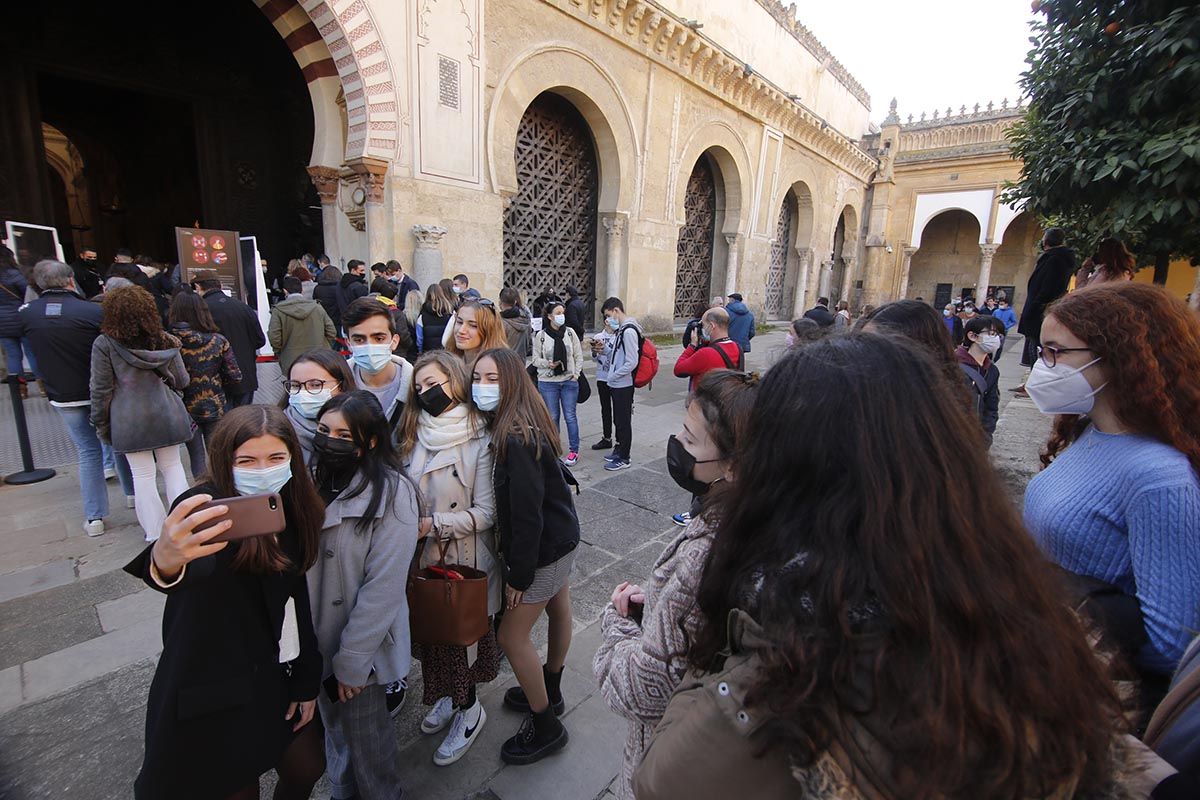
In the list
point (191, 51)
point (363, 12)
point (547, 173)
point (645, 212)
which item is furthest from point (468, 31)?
point (191, 51)

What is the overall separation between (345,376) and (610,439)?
155 inches

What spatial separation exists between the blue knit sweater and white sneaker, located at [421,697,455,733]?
2.19 meters

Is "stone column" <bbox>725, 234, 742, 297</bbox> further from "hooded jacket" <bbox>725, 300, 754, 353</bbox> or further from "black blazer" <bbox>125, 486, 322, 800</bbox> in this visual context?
"black blazer" <bbox>125, 486, 322, 800</bbox>

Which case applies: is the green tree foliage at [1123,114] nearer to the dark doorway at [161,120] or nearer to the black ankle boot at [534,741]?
the black ankle boot at [534,741]

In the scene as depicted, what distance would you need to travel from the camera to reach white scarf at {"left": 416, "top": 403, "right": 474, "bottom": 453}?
2.10 meters

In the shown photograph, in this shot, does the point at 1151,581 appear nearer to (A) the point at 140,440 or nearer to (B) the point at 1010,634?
(B) the point at 1010,634

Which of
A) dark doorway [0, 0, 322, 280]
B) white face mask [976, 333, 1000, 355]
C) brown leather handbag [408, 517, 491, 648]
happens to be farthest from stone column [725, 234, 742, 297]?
brown leather handbag [408, 517, 491, 648]

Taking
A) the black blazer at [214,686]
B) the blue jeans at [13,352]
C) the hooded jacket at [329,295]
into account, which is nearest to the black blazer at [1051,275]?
the black blazer at [214,686]

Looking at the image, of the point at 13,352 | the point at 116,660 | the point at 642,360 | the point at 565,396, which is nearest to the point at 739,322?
the point at 642,360

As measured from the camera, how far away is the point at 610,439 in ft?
19.8

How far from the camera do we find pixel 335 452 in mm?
1752

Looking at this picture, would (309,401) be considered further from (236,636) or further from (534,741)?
(534,741)

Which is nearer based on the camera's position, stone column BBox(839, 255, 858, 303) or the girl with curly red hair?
the girl with curly red hair

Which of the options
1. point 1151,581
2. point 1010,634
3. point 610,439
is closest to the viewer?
point 1010,634
